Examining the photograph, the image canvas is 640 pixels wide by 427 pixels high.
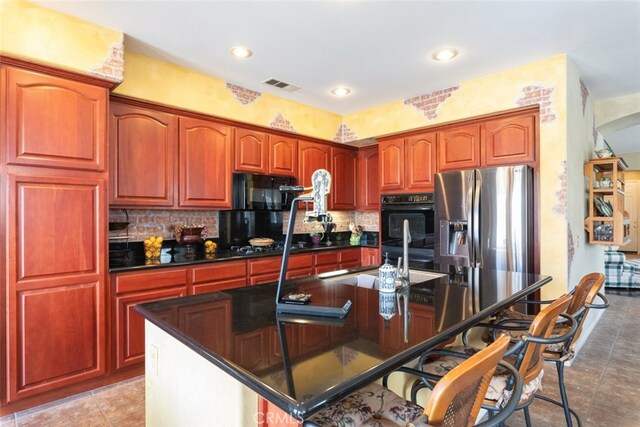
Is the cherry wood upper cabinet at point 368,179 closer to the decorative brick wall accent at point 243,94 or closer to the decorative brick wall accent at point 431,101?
the decorative brick wall accent at point 431,101

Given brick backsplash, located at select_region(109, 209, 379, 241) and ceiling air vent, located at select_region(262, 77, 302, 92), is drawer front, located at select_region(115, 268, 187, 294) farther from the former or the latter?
ceiling air vent, located at select_region(262, 77, 302, 92)

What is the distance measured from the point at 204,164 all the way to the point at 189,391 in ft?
7.88

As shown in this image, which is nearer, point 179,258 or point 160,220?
point 179,258

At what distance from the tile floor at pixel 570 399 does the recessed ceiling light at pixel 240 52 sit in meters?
2.66

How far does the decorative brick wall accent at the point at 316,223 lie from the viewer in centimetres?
440

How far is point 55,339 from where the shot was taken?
7.35ft

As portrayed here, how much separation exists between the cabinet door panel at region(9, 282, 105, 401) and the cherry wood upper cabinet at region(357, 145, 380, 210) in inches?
129

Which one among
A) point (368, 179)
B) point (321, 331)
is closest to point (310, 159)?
point (368, 179)

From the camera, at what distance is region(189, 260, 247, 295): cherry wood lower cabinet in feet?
9.50

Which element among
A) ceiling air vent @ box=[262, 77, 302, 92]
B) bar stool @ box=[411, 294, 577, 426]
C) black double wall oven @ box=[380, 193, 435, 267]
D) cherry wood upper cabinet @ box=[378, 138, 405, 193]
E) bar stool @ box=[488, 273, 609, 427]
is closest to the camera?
bar stool @ box=[411, 294, 577, 426]

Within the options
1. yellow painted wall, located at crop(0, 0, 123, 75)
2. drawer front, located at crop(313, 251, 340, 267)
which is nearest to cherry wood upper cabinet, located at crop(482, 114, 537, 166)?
drawer front, located at crop(313, 251, 340, 267)

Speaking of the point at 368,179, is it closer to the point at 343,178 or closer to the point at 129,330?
the point at 343,178

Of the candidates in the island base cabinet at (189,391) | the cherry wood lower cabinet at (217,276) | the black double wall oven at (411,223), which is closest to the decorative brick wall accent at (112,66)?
the cherry wood lower cabinet at (217,276)

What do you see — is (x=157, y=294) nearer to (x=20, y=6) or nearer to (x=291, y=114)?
(x=20, y=6)
